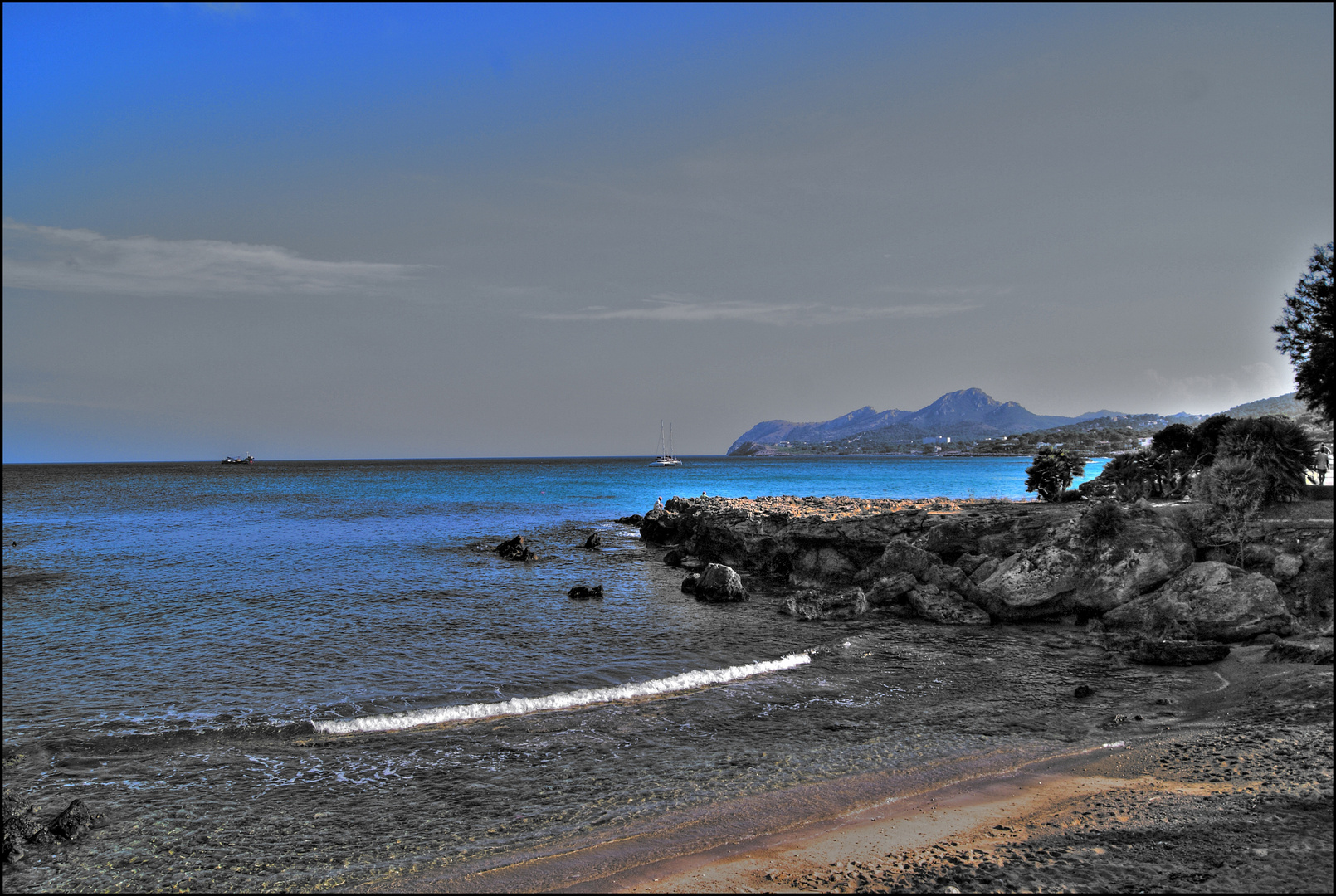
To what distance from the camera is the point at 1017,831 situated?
7.14m

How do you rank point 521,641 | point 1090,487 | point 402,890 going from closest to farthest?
point 402,890 < point 521,641 < point 1090,487

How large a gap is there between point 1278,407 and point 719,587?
16.2m

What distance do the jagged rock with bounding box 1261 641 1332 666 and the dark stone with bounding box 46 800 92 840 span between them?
17.1 m

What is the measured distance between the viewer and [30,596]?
22953 millimetres

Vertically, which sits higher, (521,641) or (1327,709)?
(1327,709)

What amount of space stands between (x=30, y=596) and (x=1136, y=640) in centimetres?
3424

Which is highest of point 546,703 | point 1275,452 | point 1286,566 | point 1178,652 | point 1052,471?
point 1275,452

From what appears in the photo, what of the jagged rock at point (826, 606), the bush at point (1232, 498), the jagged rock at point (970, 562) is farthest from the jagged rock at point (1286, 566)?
the jagged rock at point (826, 606)

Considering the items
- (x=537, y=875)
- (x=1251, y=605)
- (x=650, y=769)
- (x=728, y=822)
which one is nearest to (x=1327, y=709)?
(x=1251, y=605)

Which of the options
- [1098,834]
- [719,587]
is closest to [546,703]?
[1098,834]

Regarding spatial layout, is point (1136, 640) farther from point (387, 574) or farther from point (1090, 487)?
point (387, 574)

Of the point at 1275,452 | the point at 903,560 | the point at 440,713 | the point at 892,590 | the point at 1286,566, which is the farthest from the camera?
the point at 903,560

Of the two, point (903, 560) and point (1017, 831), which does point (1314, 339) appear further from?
point (903, 560)

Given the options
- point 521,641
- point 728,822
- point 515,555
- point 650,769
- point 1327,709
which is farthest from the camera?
point 515,555
